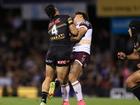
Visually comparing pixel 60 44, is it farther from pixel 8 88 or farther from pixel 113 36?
pixel 113 36

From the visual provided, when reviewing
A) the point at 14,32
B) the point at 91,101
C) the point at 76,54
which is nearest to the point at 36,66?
the point at 14,32

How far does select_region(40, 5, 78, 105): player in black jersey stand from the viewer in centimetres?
1703

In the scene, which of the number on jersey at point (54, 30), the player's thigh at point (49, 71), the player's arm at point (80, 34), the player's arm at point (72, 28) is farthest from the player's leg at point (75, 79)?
the number on jersey at point (54, 30)

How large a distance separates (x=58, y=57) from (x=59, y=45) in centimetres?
27

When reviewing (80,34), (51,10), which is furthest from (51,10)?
(80,34)

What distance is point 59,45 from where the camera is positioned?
56.1 ft

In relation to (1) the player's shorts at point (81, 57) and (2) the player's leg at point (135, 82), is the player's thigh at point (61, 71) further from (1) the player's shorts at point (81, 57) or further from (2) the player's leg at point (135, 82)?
(2) the player's leg at point (135, 82)

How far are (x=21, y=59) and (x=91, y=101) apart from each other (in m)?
10.2

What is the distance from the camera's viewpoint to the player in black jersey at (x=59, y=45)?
1703cm

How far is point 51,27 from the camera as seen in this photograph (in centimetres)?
1712

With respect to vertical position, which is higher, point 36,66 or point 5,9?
point 5,9

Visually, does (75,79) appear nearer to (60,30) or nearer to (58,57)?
(58,57)

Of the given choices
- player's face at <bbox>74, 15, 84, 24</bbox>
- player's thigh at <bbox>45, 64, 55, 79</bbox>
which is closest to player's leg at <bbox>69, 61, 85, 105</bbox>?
player's thigh at <bbox>45, 64, 55, 79</bbox>

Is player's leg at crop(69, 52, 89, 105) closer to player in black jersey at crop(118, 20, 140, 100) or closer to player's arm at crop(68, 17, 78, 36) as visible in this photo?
player's arm at crop(68, 17, 78, 36)
